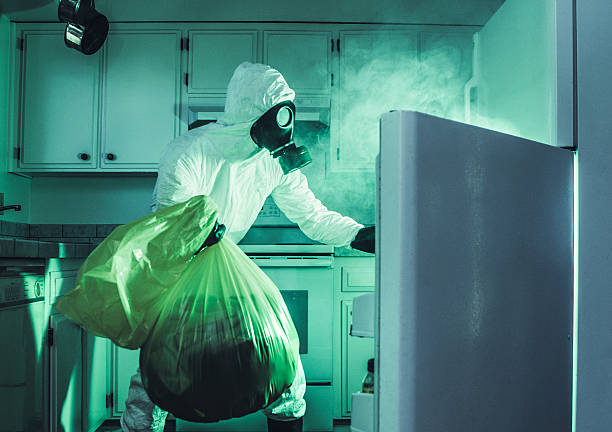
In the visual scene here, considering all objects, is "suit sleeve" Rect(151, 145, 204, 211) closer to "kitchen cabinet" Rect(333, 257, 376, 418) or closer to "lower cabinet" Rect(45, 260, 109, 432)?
"lower cabinet" Rect(45, 260, 109, 432)

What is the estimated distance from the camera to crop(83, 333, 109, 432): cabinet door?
6.14ft

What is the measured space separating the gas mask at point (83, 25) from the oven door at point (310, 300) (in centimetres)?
127

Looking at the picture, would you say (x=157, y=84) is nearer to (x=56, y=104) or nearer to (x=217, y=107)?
(x=217, y=107)

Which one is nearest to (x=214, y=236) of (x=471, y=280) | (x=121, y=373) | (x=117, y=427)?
(x=471, y=280)

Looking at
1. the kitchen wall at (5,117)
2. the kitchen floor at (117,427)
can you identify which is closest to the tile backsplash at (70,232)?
the kitchen wall at (5,117)

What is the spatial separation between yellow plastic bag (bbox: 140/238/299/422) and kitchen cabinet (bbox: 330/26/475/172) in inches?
52.0

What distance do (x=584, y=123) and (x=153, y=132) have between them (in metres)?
2.05

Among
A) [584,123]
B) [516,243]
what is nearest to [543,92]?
[584,123]

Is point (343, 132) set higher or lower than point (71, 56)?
lower

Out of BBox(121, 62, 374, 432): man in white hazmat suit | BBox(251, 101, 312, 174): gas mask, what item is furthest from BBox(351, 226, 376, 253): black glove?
BBox(251, 101, 312, 174): gas mask

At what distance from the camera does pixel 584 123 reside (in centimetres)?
72

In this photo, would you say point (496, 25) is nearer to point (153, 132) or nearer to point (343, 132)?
point (343, 132)

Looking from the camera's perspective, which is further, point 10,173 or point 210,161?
point 10,173

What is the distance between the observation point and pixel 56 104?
7.74 feet
